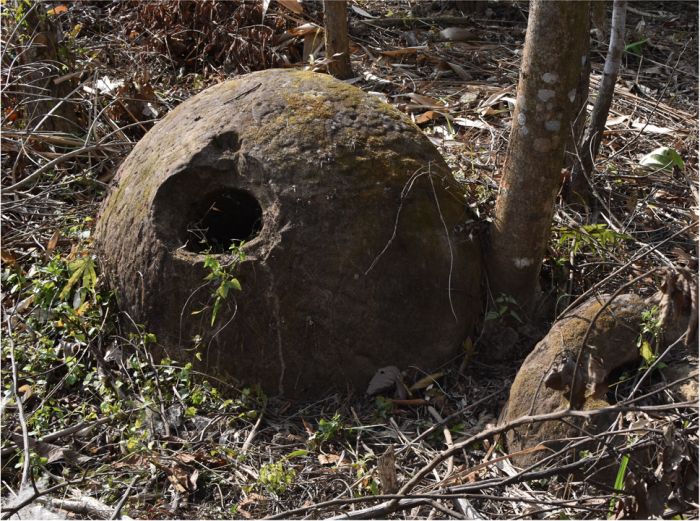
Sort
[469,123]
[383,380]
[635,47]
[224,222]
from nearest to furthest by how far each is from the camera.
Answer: [383,380], [224,222], [469,123], [635,47]

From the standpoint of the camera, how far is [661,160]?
5.11 m

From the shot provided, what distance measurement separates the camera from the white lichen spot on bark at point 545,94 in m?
3.56

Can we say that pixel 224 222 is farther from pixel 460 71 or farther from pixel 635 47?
pixel 635 47

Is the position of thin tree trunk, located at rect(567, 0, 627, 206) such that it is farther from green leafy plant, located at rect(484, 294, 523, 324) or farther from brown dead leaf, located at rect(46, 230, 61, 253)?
brown dead leaf, located at rect(46, 230, 61, 253)

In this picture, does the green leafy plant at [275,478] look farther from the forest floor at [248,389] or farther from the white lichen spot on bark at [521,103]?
the white lichen spot on bark at [521,103]

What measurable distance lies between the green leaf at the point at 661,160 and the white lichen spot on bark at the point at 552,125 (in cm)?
173

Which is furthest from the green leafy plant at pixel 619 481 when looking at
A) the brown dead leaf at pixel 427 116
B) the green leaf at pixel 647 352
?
the brown dead leaf at pixel 427 116

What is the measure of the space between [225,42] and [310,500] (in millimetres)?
4264

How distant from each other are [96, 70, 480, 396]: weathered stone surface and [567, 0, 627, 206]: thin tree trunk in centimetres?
98

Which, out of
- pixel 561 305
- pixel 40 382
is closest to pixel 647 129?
pixel 561 305

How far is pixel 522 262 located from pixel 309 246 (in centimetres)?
100

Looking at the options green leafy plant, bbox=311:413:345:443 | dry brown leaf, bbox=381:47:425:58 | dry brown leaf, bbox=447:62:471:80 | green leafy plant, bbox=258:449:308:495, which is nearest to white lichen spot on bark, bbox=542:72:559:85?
green leafy plant, bbox=311:413:345:443

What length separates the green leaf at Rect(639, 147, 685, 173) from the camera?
5.07 m

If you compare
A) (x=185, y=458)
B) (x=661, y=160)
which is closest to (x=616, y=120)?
(x=661, y=160)
